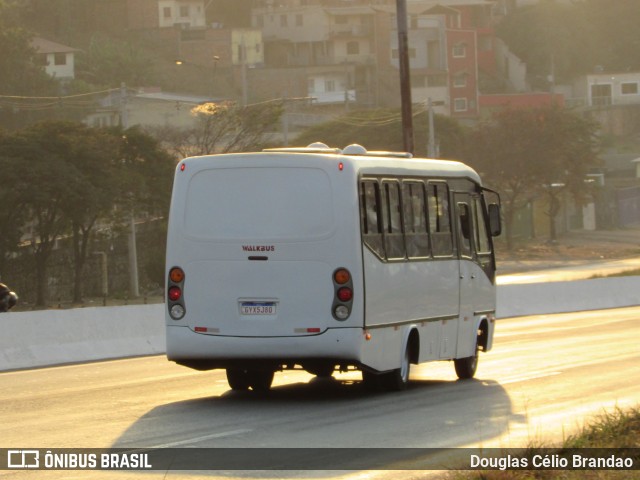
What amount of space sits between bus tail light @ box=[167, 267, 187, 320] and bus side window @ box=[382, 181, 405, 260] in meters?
2.40

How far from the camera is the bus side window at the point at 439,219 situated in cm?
1751

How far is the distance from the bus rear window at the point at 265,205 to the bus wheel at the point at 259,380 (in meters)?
2.28

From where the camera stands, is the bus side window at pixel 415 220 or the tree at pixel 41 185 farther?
the tree at pixel 41 185

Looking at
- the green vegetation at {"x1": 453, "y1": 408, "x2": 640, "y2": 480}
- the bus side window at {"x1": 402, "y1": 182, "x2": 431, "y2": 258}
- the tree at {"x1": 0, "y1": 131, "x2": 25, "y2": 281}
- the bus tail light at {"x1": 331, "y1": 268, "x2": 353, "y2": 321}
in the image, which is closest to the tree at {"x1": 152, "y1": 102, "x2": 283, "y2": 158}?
the tree at {"x1": 0, "y1": 131, "x2": 25, "y2": 281}

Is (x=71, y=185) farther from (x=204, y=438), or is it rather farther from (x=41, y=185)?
(x=204, y=438)

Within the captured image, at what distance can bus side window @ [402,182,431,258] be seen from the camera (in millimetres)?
16719

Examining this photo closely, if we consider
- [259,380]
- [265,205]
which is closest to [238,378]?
[259,380]

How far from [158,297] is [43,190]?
23.4ft

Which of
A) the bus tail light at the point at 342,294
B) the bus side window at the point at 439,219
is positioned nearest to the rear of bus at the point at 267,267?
the bus tail light at the point at 342,294

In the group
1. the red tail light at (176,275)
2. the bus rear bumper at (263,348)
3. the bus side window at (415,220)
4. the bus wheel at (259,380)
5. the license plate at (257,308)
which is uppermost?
the bus side window at (415,220)

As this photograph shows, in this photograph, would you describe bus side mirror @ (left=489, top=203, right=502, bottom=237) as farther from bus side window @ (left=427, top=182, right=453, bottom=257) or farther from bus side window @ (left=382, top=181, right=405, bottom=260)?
bus side window @ (left=382, top=181, right=405, bottom=260)

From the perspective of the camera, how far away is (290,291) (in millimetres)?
14945

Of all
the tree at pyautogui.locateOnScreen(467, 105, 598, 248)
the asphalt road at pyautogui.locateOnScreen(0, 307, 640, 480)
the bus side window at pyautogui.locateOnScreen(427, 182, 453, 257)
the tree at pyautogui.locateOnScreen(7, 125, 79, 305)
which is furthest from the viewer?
the tree at pyautogui.locateOnScreen(467, 105, 598, 248)

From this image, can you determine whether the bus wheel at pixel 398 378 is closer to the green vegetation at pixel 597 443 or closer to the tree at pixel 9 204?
the green vegetation at pixel 597 443
